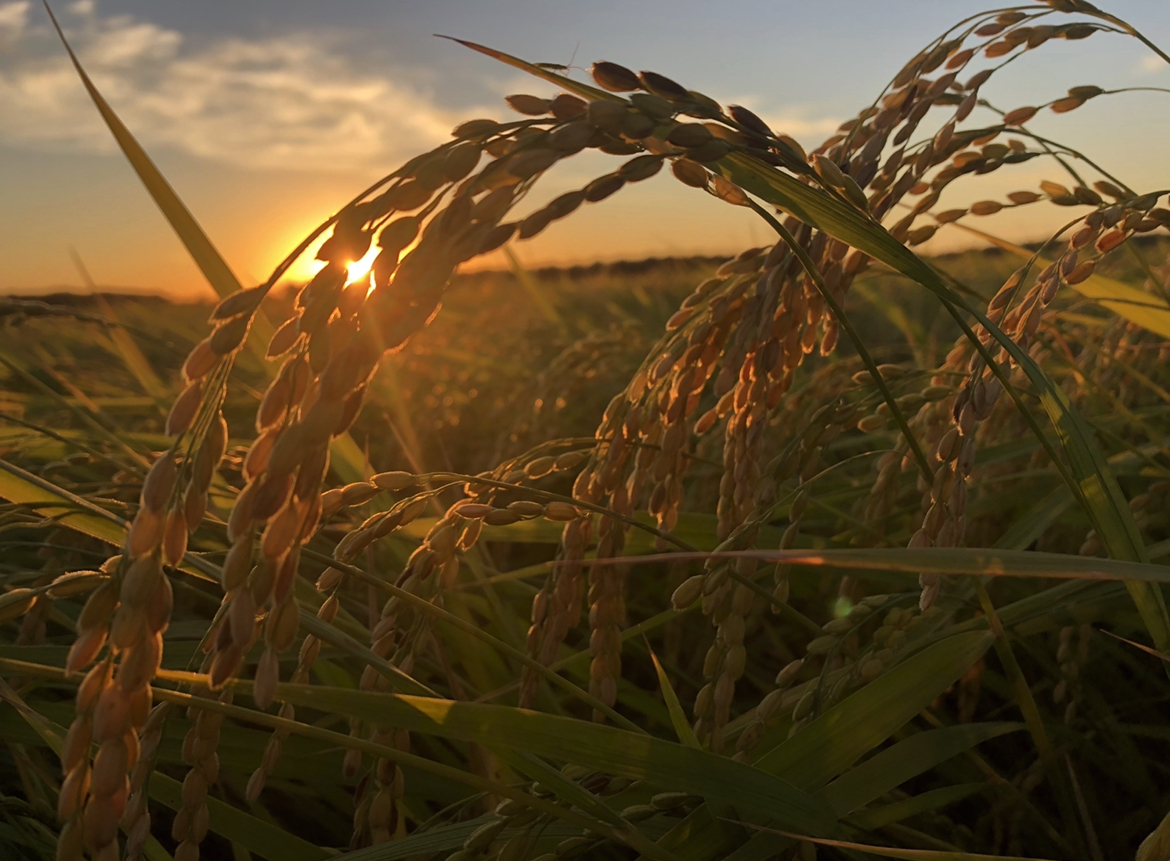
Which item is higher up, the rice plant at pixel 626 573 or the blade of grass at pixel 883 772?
the rice plant at pixel 626 573

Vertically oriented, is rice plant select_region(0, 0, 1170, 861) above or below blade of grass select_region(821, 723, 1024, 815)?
above

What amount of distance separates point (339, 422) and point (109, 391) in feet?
12.7

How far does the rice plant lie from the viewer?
72 centimetres

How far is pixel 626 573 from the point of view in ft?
4.71

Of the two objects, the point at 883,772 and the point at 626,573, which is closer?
the point at 883,772

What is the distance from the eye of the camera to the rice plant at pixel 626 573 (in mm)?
722

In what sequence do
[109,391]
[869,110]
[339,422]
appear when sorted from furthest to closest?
[109,391] < [869,110] < [339,422]

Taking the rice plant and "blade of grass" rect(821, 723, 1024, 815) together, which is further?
"blade of grass" rect(821, 723, 1024, 815)

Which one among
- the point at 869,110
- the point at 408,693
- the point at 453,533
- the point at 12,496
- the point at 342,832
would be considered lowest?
the point at 342,832

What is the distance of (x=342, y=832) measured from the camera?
5.77 feet

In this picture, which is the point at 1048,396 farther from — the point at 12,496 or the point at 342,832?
the point at 342,832

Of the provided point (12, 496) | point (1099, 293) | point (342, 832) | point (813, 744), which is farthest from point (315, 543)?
point (1099, 293)

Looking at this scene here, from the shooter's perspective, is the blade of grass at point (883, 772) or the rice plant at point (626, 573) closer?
the rice plant at point (626, 573)

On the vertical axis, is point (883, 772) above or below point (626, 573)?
below
